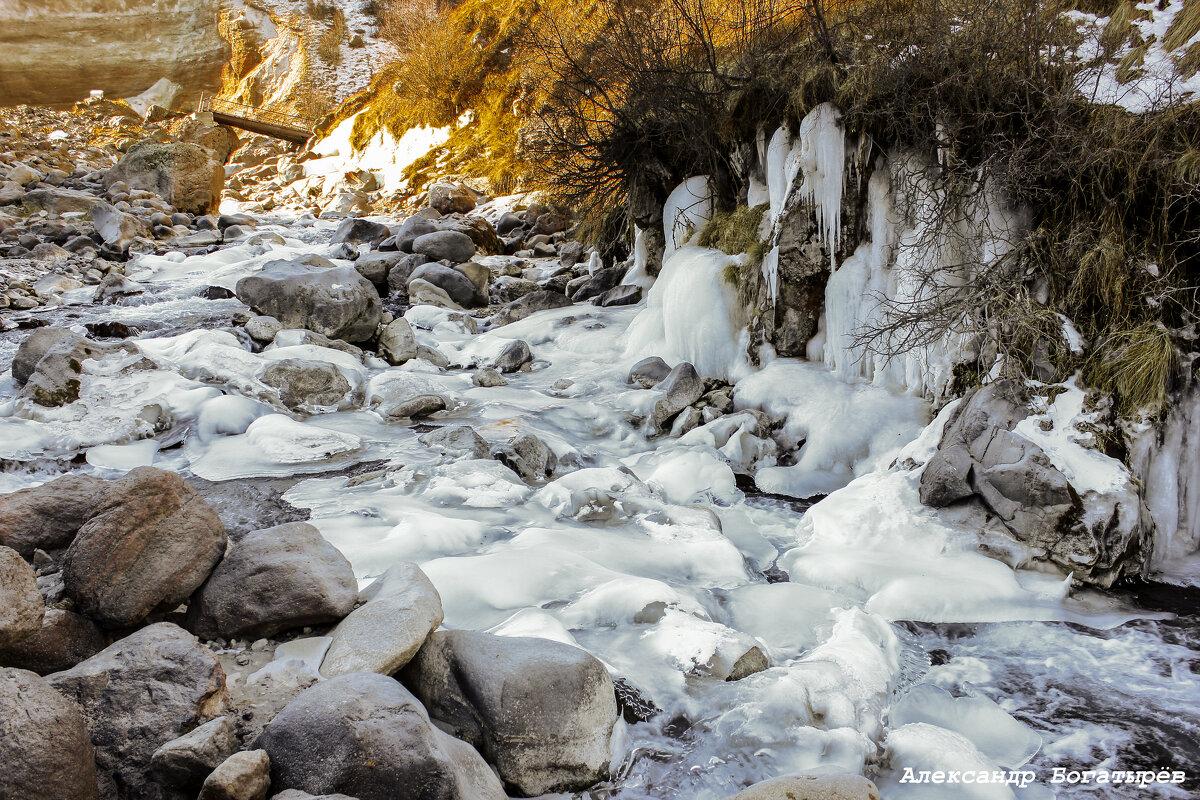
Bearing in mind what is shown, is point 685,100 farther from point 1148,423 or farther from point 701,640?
point 701,640

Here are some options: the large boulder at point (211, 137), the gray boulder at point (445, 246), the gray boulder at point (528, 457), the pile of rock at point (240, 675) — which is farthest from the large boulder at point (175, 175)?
the pile of rock at point (240, 675)

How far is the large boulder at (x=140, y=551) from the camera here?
2488 millimetres

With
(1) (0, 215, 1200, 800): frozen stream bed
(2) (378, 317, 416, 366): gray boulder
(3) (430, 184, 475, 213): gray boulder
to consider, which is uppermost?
(3) (430, 184, 475, 213): gray boulder

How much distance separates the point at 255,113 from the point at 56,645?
29.8 metres

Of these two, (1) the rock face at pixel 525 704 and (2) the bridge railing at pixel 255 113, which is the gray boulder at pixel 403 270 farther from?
(2) the bridge railing at pixel 255 113

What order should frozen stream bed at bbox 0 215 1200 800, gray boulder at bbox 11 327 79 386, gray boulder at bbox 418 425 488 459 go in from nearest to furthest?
frozen stream bed at bbox 0 215 1200 800 < gray boulder at bbox 418 425 488 459 < gray boulder at bbox 11 327 79 386

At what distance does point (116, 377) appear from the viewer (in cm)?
606

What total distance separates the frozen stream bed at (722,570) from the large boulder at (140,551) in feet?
3.11

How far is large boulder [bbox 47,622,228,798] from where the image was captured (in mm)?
1994

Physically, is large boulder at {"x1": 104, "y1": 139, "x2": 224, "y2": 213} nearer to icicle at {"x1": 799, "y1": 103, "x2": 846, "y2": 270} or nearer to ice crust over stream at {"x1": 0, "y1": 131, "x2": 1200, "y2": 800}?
ice crust over stream at {"x1": 0, "y1": 131, "x2": 1200, "y2": 800}

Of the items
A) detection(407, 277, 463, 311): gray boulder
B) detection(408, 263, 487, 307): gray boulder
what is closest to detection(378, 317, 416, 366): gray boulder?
detection(407, 277, 463, 311): gray boulder

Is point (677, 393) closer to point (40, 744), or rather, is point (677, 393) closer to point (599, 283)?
point (599, 283)

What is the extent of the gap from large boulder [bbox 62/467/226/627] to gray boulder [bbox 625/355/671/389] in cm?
446

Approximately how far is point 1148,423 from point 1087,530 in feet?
2.26
